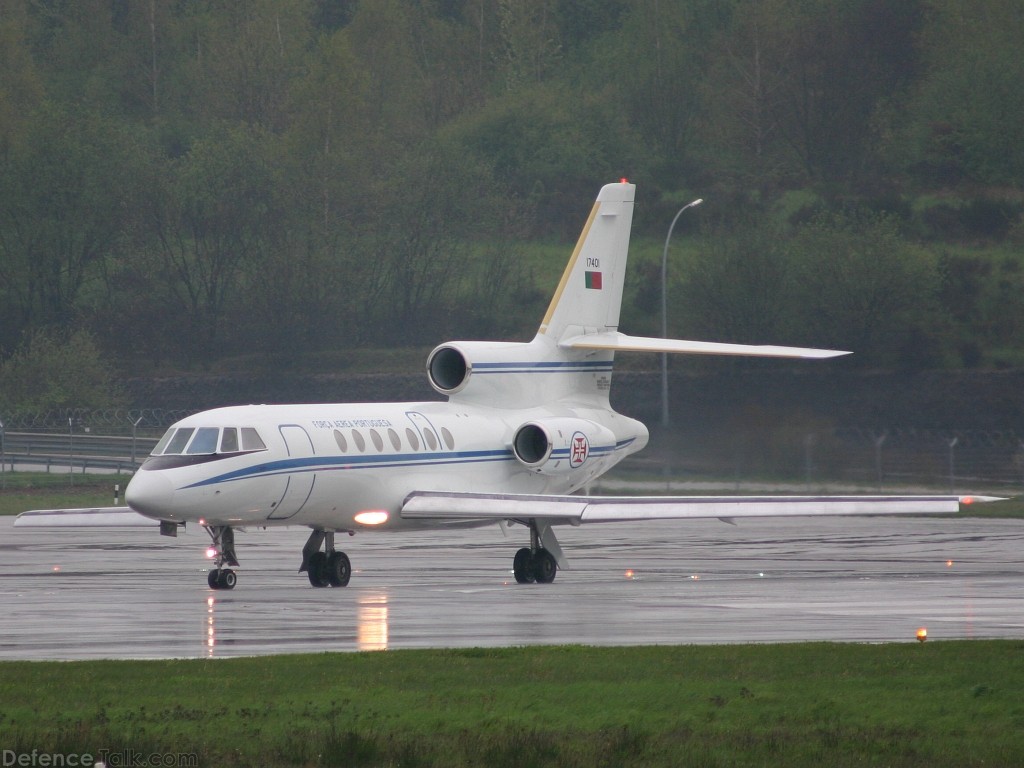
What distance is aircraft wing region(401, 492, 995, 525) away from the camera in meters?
23.0

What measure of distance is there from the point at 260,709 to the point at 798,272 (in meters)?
59.0

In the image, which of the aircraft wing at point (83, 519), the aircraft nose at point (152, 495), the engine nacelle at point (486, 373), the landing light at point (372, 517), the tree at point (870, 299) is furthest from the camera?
the tree at point (870, 299)

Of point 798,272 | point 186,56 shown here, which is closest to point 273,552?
point 798,272

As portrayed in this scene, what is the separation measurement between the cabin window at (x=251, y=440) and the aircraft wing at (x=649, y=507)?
291cm

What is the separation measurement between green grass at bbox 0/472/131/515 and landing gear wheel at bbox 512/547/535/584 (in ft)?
61.3

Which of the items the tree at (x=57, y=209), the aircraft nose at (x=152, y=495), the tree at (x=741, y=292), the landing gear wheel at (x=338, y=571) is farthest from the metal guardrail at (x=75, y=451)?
the aircraft nose at (x=152, y=495)

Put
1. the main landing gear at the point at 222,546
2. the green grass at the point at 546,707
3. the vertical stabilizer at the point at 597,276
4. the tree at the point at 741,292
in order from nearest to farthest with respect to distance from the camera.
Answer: the green grass at the point at 546,707 → the main landing gear at the point at 222,546 → the vertical stabilizer at the point at 597,276 → the tree at the point at 741,292

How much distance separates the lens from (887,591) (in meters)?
22.3

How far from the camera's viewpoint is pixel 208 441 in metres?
23.4

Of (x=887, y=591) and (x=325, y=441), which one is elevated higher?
(x=325, y=441)

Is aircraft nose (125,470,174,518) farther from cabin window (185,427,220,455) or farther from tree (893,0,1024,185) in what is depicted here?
tree (893,0,1024,185)

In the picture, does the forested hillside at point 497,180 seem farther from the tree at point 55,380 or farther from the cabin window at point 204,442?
the cabin window at point 204,442

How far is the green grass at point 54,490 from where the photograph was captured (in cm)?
4225

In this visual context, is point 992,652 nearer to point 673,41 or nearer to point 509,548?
point 509,548
